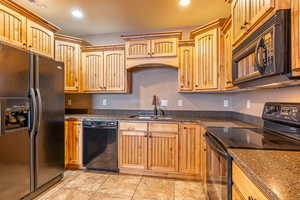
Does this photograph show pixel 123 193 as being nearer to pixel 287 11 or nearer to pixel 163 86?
pixel 163 86

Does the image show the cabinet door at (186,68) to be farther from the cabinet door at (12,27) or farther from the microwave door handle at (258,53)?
the cabinet door at (12,27)

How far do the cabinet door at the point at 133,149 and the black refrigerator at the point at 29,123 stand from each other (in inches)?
35.7

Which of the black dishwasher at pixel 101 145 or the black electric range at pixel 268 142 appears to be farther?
the black dishwasher at pixel 101 145

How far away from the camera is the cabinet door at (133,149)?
2.73 metres

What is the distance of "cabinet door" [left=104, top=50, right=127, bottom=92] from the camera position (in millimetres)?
3143

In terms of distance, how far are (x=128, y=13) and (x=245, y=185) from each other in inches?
108

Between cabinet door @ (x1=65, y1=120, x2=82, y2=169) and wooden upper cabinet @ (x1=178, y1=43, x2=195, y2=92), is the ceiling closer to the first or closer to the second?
wooden upper cabinet @ (x1=178, y1=43, x2=195, y2=92)

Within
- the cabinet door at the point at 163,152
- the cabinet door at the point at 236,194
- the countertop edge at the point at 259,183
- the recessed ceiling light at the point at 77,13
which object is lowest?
the cabinet door at the point at 163,152

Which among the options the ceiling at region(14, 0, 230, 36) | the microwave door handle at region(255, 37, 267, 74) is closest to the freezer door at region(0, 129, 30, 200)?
the ceiling at region(14, 0, 230, 36)

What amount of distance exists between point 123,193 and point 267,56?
2.22m

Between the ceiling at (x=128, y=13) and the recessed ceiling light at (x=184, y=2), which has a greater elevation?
the ceiling at (x=128, y=13)

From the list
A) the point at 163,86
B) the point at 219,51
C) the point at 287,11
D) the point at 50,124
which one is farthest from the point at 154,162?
the point at 287,11

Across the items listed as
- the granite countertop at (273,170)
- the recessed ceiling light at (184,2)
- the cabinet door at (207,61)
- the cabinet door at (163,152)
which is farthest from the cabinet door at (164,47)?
the granite countertop at (273,170)

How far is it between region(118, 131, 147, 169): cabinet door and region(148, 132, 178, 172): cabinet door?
98 millimetres
